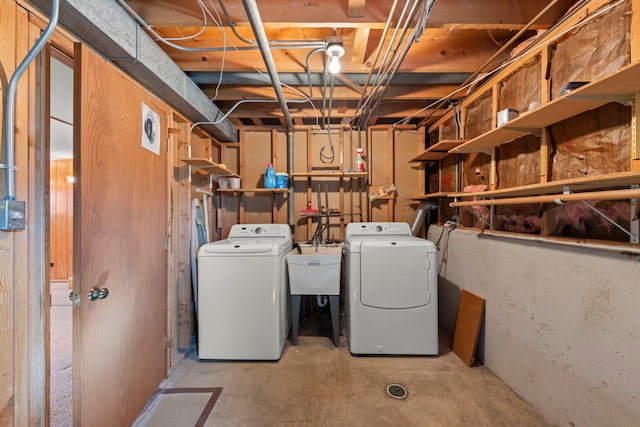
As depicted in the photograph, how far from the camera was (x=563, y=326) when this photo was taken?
1377mm

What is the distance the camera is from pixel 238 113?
110 inches

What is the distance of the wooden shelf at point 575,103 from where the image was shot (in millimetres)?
967

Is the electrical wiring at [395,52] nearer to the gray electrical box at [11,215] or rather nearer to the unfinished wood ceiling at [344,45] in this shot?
the unfinished wood ceiling at [344,45]

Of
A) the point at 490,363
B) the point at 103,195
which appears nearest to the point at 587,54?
the point at 490,363

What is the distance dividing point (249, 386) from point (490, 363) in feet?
5.97

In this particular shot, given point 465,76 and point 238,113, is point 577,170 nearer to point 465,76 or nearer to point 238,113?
point 465,76

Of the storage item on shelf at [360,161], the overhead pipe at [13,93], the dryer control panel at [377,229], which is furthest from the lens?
the storage item on shelf at [360,161]

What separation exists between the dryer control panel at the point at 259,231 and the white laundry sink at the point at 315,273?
53 cm

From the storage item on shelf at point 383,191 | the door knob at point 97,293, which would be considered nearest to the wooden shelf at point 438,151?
the storage item on shelf at point 383,191

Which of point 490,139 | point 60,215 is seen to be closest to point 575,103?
point 490,139

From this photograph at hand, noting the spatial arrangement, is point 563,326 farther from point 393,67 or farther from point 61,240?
point 61,240

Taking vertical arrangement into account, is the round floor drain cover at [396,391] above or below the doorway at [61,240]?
below

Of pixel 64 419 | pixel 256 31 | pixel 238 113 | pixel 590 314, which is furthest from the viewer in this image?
pixel 238 113

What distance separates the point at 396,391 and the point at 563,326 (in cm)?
108
